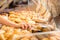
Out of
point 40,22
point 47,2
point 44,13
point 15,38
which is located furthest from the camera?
point 47,2

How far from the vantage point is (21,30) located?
0.92m

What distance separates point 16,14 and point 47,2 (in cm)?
47

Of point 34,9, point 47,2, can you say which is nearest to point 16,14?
point 34,9

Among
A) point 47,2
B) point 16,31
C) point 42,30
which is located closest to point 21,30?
point 16,31

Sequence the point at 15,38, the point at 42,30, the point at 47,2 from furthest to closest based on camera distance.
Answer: the point at 47,2
the point at 42,30
the point at 15,38

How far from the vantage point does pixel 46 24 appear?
104 centimetres

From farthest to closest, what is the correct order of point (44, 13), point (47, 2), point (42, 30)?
point (47, 2) < point (44, 13) < point (42, 30)

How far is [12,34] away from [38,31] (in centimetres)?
21

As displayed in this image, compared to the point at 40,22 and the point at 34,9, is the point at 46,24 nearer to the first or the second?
the point at 40,22

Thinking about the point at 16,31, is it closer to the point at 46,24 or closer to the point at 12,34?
the point at 12,34

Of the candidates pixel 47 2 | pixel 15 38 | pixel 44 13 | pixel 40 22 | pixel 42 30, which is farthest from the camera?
pixel 47 2

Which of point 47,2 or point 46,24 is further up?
point 47,2

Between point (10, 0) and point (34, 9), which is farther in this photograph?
point (34, 9)

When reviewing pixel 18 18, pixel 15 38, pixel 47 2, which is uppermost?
pixel 47 2
